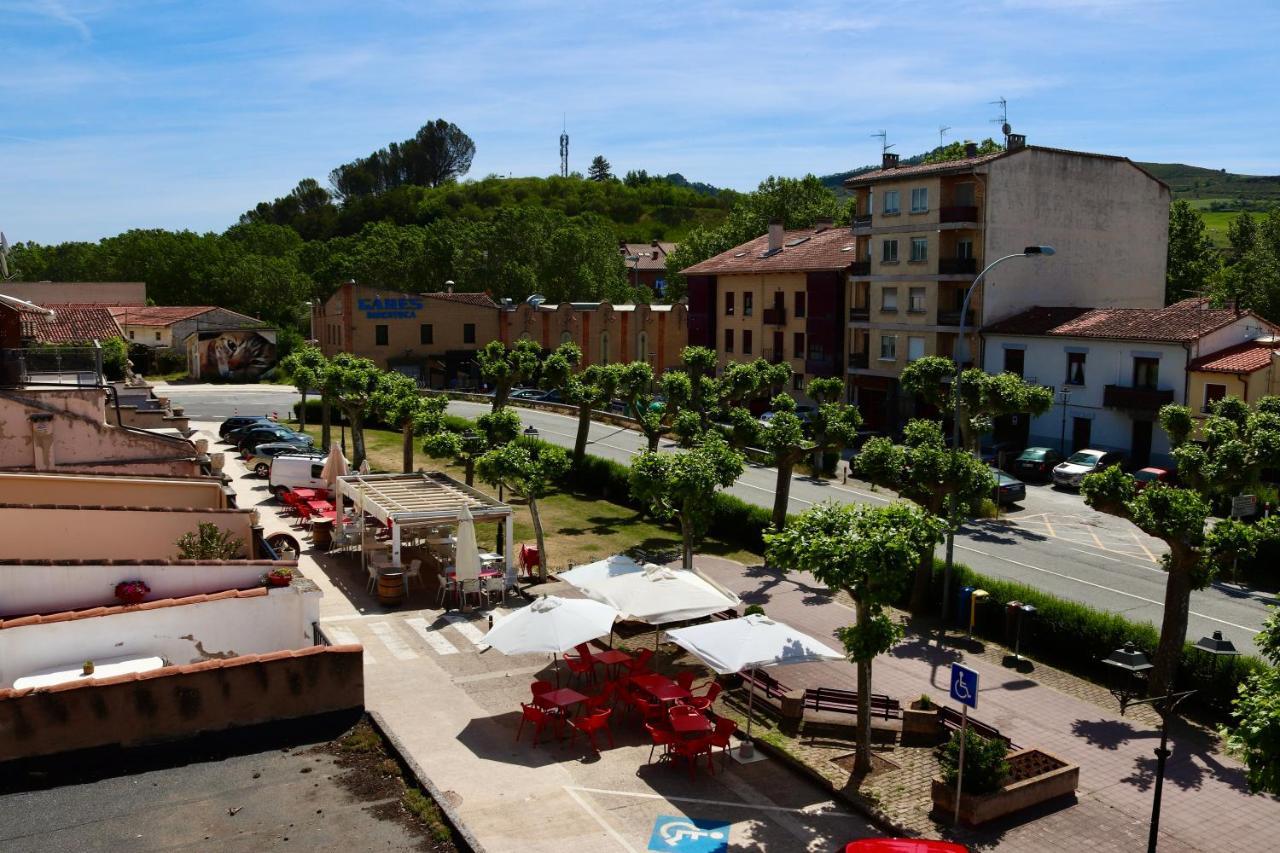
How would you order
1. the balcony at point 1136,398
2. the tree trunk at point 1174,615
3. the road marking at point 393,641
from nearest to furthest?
1. the tree trunk at point 1174,615
2. the road marking at point 393,641
3. the balcony at point 1136,398

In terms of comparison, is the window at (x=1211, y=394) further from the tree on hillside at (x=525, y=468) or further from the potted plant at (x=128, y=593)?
the potted plant at (x=128, y=593)

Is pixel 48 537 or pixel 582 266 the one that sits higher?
pixel 582 266

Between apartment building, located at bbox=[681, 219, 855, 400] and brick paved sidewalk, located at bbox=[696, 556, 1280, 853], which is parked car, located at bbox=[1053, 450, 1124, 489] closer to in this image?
apartment building, located at bbox=[681, 219, 855, 400]

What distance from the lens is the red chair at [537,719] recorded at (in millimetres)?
16078

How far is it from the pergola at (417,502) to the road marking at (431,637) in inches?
75.2

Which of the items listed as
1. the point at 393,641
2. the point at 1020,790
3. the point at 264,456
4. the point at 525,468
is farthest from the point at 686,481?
the point at 264,456

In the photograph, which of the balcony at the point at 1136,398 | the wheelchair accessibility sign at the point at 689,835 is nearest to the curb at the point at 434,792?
the wheelchair accessibility sign at the point at 689,835

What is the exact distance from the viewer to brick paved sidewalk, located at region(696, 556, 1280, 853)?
46.1 ft

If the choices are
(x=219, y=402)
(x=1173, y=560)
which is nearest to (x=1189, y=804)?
(x=1173, y=560)

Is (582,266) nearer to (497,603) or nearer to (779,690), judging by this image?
(497,603)

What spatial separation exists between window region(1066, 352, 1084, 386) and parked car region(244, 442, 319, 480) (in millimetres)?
32224

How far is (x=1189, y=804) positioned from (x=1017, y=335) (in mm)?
35903

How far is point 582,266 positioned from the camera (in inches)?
3674

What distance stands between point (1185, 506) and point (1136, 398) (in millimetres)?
27743
